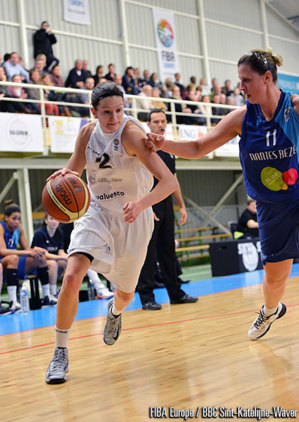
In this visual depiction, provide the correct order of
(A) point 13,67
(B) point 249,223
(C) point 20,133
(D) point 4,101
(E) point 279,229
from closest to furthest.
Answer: (E) point 279,229, (C) point 20,133, (D) point 4,101, (B) point 249,223, (A) point 13,67

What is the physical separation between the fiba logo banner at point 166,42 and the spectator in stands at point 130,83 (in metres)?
3.74

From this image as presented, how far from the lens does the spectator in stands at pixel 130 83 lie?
15564 millimetres

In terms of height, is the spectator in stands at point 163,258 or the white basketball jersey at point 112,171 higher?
the white basketball jersey at point 112,171

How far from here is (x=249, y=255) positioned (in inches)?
469

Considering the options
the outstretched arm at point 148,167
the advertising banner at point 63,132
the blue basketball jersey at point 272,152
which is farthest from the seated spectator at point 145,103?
the blue basketball jersey at point 272,152

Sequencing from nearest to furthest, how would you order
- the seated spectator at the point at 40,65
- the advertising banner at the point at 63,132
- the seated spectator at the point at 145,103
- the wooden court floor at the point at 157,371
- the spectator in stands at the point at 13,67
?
the wooden court floor at the point at 157,371 → the advertising banner at the point at 63,132 → the spectator in stands at the point at 13,67 → the seated spectator at the point at 40,65 → the seated spectator at the point at 145,103

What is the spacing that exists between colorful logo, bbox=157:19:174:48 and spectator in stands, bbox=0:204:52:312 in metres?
12.8

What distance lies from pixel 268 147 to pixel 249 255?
8280 mm

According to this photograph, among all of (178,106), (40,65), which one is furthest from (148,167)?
(178,106)

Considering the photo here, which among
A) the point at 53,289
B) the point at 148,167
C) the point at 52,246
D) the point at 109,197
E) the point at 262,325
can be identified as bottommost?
the point at 53,289

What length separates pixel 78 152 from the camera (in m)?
4.10

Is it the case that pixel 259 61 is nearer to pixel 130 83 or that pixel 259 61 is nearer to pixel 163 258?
pixel 163 258

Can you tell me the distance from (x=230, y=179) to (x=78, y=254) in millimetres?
18867

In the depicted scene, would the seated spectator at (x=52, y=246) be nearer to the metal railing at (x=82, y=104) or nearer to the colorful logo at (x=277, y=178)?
the metal railing at (x=82, y=104)
